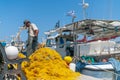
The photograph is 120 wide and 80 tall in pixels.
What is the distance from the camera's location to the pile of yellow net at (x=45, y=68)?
26.4 ft

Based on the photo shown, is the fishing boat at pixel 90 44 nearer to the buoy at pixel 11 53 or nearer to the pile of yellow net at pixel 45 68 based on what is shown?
the pile of yellow net at pixel 45 68

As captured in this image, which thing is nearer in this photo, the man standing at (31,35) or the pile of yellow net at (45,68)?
the pile of yellow net at (45,68)

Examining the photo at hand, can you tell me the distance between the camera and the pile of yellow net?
8.04 m

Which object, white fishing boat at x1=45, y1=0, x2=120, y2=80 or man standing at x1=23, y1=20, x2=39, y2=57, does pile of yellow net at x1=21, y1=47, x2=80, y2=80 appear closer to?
man standing at x1=23, y1=20, x2=39, y2=57

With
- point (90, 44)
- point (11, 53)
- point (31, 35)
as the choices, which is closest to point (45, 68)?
point (11, 53)

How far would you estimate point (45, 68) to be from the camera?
27.4ft

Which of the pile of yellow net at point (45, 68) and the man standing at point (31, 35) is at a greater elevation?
the man standing at point (31, 35)

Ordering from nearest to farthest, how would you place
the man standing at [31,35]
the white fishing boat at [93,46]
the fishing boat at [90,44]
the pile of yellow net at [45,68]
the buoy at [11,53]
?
the buoy at [11,53] → the pile of yellow net at [45,68] → the man standing at [31,35] → the white fishing boat at [93,46] → the fishing boat at [90,44]

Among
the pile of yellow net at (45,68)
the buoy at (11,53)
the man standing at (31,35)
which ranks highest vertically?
the man standing at (31,35)

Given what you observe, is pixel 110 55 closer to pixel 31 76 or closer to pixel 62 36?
pixel 62 36

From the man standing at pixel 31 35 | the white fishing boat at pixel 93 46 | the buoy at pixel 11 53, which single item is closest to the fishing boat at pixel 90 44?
the white fishing boat at pixel 93 46

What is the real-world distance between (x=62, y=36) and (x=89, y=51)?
1887mm

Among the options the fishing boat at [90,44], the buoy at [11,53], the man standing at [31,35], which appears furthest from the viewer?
the fishing boat at [90,44]

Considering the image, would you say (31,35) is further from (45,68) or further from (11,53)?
(11,53)
